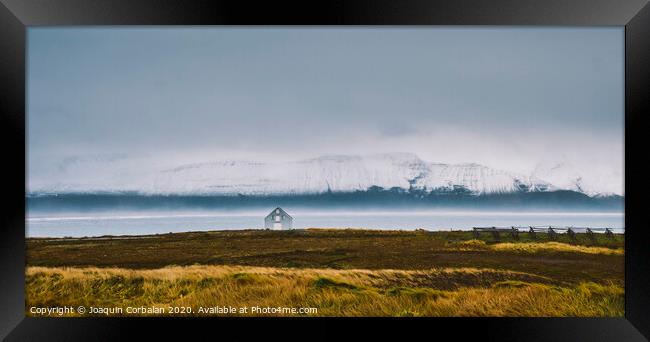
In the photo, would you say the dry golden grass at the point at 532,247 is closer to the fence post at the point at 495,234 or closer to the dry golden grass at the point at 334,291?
the fence post at the point at 495,234

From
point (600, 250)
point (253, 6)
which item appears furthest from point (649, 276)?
point (253, 6)

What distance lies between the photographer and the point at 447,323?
3.91 m

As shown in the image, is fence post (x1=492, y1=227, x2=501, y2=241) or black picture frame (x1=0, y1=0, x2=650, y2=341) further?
fence post (x1=492, y1=227, x2=501, y2=241)

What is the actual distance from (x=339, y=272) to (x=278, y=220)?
0.91 metres

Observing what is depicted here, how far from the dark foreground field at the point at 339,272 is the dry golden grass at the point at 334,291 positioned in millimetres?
11

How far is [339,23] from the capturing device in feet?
12.1

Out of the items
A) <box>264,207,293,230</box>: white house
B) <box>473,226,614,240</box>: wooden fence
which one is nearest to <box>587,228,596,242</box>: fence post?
<box>473,226,614,240</box>: wooden fence

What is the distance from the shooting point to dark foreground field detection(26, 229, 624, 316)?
4.34 metres

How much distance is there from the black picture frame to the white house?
149 cm

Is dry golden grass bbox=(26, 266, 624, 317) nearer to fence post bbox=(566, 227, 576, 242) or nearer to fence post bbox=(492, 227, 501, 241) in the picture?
fence post bbox=(492, 227, 501, 241)

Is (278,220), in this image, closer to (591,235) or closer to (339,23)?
(339,23)

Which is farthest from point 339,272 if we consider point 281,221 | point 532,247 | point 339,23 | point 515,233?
point 339,23

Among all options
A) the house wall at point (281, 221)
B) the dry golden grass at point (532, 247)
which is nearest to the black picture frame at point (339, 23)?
the dry golden grass at point (532, 247)

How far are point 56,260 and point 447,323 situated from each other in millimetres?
4270
